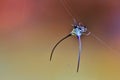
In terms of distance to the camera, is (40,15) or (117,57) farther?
(40,15)

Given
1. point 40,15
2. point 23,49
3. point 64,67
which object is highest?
point 40,15

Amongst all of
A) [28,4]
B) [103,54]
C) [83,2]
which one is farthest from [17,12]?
[103,54]

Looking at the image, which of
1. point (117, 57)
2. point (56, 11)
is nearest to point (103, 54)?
point (117, 57)

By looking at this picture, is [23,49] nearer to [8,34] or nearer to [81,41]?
[8,34]

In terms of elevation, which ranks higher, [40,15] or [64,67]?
[40,15]

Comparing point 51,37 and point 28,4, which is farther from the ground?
point 28,4

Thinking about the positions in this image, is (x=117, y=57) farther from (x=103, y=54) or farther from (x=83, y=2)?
(x=83, y=2)
